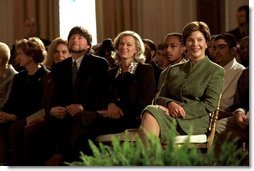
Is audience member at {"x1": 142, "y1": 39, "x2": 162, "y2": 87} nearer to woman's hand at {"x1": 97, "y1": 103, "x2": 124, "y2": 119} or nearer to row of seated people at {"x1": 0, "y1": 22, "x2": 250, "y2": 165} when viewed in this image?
row of seated people at {"x1": 0, "y1": 22, "x2": 250, "y2": 165}

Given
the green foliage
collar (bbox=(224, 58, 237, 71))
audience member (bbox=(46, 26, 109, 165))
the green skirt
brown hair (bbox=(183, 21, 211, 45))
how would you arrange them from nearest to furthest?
the green foliage → the green skirt → brown hair (bbox=(183, 21, 211, 45)) → collar (bbox=(224, 58, 237, 71)) → audience member (bbox=(46, 26, 109, 165))

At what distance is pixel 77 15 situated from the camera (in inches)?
222

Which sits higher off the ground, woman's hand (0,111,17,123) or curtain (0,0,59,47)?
curtain (0,0,59,47)

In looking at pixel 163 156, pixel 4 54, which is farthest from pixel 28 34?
pixel 163 156

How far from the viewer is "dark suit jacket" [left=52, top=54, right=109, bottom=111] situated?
5.38 m

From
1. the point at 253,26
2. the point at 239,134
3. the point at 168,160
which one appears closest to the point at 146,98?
the point at 239,134

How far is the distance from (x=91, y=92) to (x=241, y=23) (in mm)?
1217

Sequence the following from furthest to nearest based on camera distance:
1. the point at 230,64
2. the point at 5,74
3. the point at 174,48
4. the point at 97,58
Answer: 1. the point at 5,74
2. the point at 97,58
3. the point at 174,48
4. the point at 230,64

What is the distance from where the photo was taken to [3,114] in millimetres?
5605

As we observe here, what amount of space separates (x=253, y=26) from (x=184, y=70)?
1461 mm

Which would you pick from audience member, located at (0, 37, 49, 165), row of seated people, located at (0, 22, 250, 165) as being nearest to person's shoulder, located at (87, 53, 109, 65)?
row of seated people, located at (0, 22, 250, 165)

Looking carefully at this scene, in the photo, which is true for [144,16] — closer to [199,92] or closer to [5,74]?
[5,74]

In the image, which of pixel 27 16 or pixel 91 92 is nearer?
pixel 91 92

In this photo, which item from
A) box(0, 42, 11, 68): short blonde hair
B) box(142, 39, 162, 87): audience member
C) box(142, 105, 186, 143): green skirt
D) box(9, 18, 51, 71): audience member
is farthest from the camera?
box(9, 18, 51, 71): audience member
